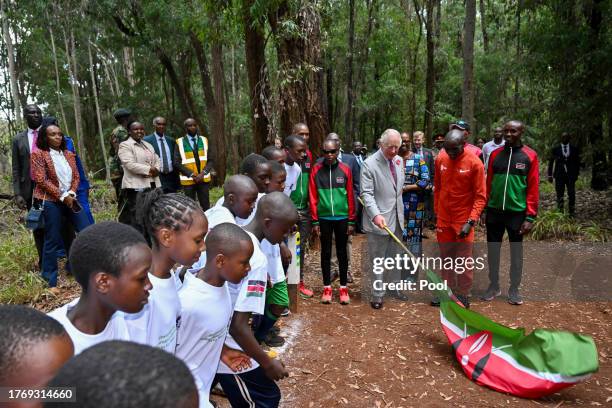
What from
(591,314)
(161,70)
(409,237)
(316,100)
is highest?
(161,70)

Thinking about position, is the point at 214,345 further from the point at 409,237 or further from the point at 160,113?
the point at 160,113

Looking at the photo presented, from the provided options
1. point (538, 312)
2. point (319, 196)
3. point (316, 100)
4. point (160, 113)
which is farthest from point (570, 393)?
point (160, 113)

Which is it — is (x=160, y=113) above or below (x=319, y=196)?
above

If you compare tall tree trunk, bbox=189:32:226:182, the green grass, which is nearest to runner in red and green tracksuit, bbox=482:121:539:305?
the green grass

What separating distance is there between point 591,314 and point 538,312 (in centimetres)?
59

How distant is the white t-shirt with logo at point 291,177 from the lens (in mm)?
5172

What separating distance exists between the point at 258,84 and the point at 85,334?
18.8 feet

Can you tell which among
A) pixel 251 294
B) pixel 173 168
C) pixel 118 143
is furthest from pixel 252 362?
pixel 173 168

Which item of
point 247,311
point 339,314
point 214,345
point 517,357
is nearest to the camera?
point 214,345

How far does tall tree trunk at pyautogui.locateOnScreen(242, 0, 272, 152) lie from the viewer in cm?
669

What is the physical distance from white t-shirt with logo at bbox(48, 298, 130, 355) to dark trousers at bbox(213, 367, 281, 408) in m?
0.83

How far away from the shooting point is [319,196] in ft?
16.9

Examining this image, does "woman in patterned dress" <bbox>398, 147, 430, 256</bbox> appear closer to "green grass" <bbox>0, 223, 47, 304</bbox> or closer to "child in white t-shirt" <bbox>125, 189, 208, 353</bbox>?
"child in white t-shirt" <bbox>125, 189, 208, 353</bbox>

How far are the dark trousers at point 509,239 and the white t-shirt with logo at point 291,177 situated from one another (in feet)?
7.73
